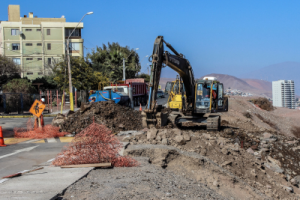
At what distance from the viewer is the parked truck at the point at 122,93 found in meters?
30.4

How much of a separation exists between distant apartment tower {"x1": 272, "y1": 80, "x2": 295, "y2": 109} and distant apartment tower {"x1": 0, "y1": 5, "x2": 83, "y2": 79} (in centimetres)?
8760

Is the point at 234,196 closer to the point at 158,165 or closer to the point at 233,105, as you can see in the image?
the point at 158,165

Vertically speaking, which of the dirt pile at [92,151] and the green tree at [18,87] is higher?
the green tree at [18,87]

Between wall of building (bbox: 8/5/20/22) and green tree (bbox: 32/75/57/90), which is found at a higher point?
wall of building (bbox: 8/5/20/22)

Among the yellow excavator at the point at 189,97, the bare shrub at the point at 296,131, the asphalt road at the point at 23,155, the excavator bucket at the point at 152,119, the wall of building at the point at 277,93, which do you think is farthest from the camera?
the wall of building at the point at 277,93

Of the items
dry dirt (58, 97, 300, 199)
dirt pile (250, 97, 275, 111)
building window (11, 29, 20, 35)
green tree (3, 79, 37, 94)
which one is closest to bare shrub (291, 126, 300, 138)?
dry dirt (58, 97, 300, 199)

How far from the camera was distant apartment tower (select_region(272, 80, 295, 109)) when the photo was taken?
4751 inches

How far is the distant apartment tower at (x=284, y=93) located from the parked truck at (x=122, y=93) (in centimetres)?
9148

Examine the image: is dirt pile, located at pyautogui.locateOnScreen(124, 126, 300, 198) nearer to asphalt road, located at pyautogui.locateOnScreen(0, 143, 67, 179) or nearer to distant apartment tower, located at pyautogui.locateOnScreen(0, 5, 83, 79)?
asphalt road, located at pyautogui.locateOnScreen(0, 143, 67, 179)

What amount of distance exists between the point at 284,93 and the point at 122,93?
333 ft

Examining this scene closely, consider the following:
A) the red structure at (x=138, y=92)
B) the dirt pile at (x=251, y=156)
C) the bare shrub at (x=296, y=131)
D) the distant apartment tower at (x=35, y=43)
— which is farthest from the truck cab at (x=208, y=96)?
the distant apartment tower at (x=35, y=43)

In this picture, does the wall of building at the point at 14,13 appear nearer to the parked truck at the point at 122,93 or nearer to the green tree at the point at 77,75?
the green tree at the point at 77,75

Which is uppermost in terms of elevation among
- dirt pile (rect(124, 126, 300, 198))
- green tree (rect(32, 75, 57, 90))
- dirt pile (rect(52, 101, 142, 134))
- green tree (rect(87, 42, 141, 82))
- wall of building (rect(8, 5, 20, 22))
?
wall of building (rect(8, 5, 20, 22))

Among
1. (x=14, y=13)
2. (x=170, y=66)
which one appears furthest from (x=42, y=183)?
(x=14, y=13)
